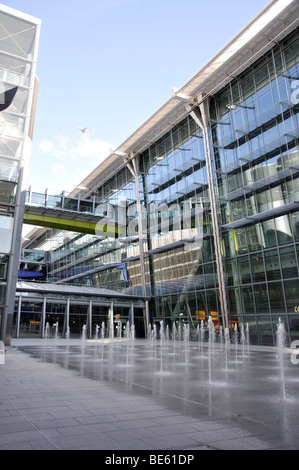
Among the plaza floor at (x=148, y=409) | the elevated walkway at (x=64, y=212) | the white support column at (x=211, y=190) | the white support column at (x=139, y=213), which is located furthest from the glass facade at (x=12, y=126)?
the white support column at (x=139, y=213)

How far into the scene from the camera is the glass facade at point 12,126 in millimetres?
19797

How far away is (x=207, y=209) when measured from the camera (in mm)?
26500

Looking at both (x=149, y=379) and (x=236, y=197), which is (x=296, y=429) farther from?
(x=236, y=197)

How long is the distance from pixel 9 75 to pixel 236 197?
16740 mm

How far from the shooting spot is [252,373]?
35.5 ft

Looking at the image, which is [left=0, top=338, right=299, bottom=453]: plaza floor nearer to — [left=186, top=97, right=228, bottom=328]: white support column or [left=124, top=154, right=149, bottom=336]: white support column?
[left=186, top=97, right=228, bottom=328]: white support column

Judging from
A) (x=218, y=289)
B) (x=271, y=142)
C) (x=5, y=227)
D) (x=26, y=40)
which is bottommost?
(x=218, y=289)

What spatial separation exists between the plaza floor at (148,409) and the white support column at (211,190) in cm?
1293

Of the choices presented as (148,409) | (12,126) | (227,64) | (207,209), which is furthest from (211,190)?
(148,409)

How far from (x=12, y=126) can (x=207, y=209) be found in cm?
1450

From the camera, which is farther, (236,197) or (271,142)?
(236,197)

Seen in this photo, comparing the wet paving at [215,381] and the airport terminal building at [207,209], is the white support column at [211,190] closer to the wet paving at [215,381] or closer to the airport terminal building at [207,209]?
the airport terminal building at [207,209]

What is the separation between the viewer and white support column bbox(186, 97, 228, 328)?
24.2 meters

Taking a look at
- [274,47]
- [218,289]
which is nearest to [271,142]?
[274,47]
